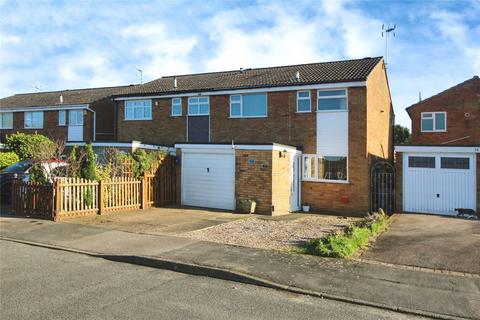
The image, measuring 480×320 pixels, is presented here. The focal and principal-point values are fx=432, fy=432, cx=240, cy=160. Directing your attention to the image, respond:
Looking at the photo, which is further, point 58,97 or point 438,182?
point 58,97

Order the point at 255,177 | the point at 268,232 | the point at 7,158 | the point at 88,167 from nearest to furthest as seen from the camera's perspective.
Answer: the point at 268,232
the point at 88,167
the point at 255,177
the point at 7,158

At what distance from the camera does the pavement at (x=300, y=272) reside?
596 centimetres

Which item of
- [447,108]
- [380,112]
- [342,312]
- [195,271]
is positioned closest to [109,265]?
[195,271]

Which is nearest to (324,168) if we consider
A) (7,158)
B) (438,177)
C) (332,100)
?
(332,100)

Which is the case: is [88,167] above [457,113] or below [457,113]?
below

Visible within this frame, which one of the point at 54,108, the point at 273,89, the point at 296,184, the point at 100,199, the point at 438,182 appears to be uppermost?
→ the point at 54,108

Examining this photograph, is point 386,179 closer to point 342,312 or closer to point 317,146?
point 317,146

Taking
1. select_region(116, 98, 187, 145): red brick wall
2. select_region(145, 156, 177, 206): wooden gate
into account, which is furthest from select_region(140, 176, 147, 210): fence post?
select_region(116, 98, 187, 145): red brick wall

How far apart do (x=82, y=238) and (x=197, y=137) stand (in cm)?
1157

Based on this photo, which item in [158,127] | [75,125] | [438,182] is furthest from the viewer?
[75,125]

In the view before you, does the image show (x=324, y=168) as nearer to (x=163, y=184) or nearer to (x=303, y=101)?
(x=303, y=101)

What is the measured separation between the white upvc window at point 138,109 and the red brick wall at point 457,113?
50.9ft

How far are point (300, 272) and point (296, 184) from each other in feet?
34.7

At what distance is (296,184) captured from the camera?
58.1ft
